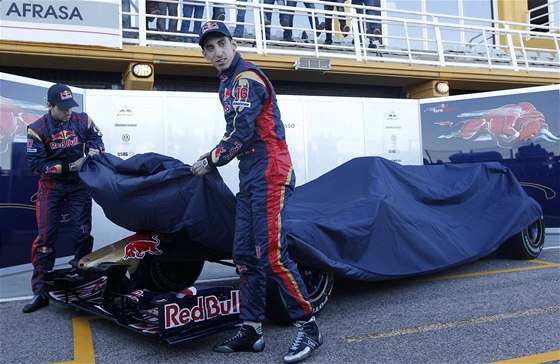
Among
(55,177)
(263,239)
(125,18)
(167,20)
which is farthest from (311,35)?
(263,239)

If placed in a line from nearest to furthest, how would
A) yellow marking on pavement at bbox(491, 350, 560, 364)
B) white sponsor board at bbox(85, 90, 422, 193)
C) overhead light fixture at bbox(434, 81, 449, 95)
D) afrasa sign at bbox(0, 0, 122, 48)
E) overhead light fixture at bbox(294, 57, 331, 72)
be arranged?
yellow marking on pavement at bbox(491, 350, 560, 364), white sponsor board at bbox(85, 90, 422, 193), afrasa sign at bbox(0, 0, 122, 48), overhead light fixture at bbox(294, 57, 331, 72), overhead light fixture at bbox(434, 81, 449, 95)

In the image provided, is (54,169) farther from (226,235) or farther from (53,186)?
(226,235)

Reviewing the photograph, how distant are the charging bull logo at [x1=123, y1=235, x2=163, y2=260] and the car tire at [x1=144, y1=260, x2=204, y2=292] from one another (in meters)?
0.18

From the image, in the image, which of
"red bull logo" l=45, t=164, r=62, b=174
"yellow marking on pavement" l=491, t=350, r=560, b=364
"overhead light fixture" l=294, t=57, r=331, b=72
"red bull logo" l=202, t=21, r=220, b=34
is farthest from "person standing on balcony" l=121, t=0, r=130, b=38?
"yellow marking on pavement" l=491, t=350, r=560, b=364

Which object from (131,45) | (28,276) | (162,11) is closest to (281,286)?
(28,276)

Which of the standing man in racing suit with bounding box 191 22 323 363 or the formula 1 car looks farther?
the formula 1 car

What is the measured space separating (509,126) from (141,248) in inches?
272

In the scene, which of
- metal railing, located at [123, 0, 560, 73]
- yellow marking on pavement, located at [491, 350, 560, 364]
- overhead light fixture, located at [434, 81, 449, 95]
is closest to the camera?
yellow marking on pavement, located at [491, 350, 560, 364]

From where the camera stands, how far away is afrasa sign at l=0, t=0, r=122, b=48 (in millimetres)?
8086

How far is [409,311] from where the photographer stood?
4.14 metres

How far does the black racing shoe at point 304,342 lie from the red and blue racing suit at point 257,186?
2.8 inches

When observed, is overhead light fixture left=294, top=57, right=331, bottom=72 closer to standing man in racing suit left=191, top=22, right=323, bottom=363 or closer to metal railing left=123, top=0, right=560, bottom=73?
metal railing left=123, top=0, right=560, bottom=73

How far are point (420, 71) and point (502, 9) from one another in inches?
284

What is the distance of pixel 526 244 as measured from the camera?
20.0 feet
